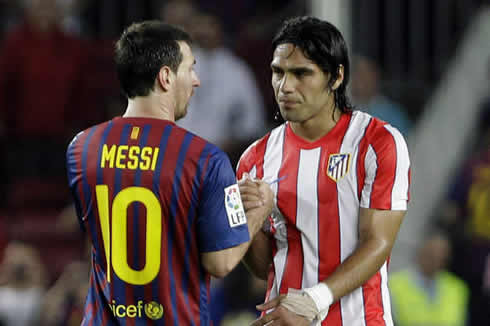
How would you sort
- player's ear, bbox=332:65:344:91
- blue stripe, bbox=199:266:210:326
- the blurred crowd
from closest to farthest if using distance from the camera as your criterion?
blue stripe, bbox=199:266:210:326, player's ear, bbox=332:65:344:91, the blurred crowd

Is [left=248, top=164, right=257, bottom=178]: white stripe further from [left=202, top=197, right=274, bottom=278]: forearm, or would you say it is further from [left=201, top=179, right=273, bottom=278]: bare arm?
[left=202, top=197, right=274, bottom=278]: forearm

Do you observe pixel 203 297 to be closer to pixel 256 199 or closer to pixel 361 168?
pixel 256 199

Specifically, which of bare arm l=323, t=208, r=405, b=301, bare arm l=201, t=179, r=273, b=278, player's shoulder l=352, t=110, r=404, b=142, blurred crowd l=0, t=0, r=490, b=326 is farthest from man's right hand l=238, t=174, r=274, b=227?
blurred crowd l=0, t=0, r=490, b=326

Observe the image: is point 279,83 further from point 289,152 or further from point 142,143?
point 142,143

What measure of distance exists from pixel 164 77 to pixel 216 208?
0.52m

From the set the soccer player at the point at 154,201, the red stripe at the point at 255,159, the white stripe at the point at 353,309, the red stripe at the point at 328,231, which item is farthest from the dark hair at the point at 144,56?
the white stripe at the point at 353,309

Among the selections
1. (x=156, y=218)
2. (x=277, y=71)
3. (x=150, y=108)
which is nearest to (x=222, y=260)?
(x=156, y=218)

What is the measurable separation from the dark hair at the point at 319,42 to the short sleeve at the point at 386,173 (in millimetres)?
331

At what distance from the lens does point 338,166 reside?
3705mm

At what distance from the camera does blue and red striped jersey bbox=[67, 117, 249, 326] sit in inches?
132

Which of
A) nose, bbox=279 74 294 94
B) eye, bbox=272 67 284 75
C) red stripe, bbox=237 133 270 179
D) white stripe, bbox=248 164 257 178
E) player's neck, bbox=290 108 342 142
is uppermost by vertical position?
eye, bbox=272 67 284 75

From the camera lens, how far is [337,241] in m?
3.68

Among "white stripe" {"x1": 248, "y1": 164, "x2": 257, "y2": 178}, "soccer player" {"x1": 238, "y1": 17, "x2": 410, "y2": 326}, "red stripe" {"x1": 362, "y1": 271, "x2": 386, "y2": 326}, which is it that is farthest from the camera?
"white stripe" {"x1": 248, "y1": 164, "x2": 257, "y2": 178}

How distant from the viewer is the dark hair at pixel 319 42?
3693mm
